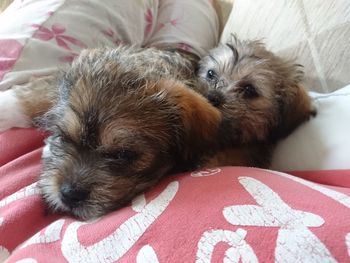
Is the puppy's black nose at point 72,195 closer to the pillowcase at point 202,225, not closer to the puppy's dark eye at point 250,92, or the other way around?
the pillowcase at point 202,225

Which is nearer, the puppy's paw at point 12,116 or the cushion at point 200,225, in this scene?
the cushion at point 200,225

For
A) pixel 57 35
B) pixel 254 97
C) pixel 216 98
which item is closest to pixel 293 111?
pixel 254 97

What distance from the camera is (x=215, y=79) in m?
1.29

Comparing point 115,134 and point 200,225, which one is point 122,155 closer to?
point 115,134

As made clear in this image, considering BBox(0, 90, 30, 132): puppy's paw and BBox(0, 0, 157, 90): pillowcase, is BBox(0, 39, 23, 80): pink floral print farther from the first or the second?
BBox(0, 90, 30, 132): puppy's paw

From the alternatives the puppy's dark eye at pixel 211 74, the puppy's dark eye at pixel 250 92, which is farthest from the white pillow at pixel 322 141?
the puppy's dark eye at pixel 211 74

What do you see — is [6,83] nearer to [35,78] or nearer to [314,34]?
[35,78]

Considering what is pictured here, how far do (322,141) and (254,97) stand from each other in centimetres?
27

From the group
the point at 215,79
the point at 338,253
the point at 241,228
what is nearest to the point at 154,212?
the point at 241,228

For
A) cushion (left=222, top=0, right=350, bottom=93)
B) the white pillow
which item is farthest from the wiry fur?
cushion (left=222, top=0, right=350, bottom=93)

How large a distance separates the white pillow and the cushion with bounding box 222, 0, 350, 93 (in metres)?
0.08

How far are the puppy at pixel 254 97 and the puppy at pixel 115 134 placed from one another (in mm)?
193

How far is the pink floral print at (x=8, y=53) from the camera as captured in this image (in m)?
1.22

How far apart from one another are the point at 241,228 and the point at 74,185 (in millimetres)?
373
